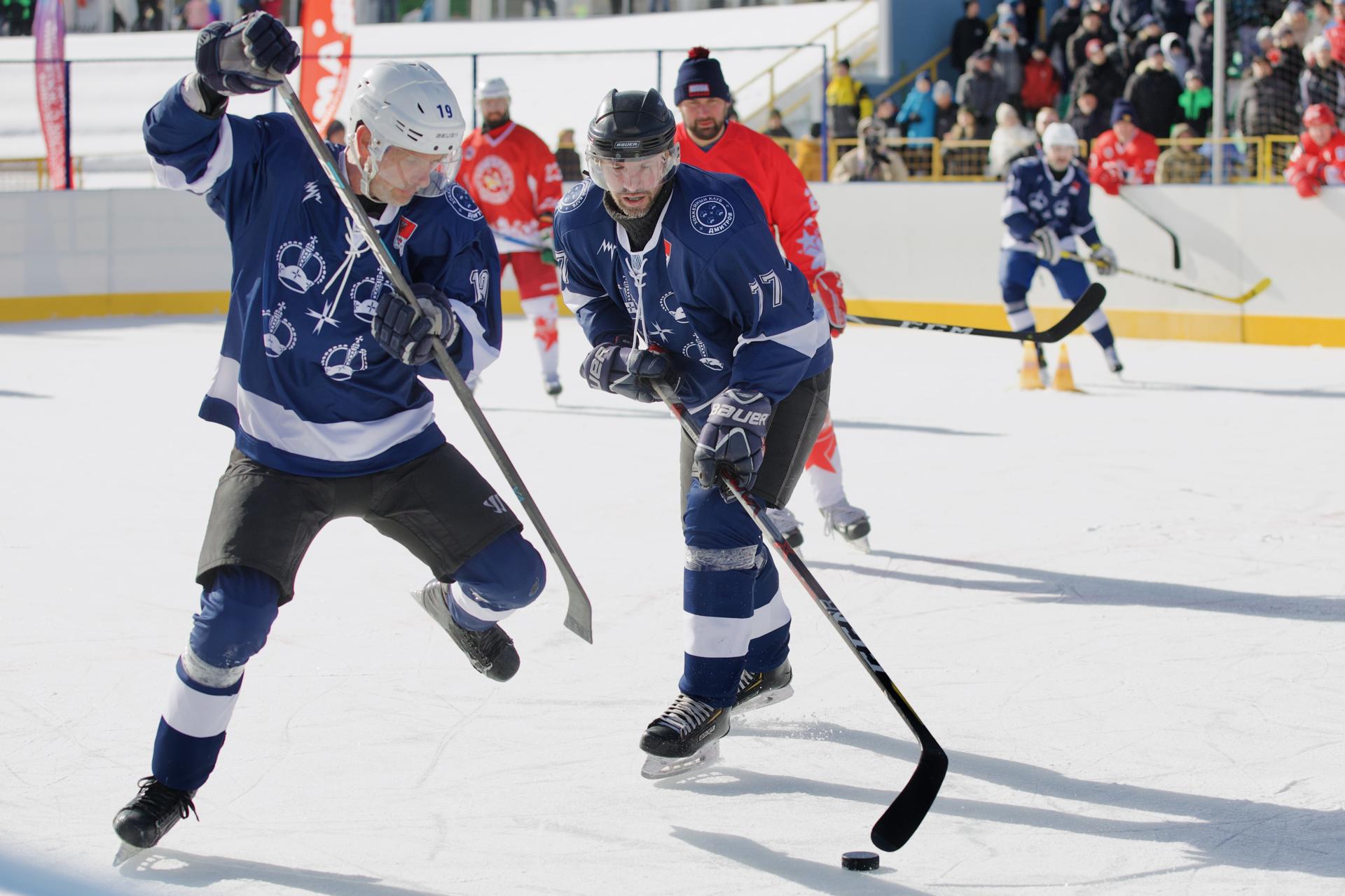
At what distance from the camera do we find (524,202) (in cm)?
737

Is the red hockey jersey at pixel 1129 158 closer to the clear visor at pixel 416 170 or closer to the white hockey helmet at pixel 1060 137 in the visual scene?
the white hockey helmet at pixel 1060 137

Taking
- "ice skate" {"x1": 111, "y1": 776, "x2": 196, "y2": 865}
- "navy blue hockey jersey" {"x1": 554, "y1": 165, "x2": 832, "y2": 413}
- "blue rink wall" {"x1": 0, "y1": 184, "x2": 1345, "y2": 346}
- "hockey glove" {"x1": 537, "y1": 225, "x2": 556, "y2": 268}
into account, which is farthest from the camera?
"blue rink wall" {"x1": 0, "y1": 184, "x2": 1345, "y2": 346}

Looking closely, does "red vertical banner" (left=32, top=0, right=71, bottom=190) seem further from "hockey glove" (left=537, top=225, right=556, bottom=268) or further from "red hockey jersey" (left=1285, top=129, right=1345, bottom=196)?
"red hockey jersey" (left=1285, top=129, right=1345, bottom=196)

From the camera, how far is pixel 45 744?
2.92m

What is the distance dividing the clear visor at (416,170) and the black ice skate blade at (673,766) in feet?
3.44

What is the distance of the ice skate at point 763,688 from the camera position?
10.2 ft

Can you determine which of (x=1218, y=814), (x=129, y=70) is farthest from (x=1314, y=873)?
(x=129, y=70)

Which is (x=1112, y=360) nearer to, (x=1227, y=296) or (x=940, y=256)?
(x=1227, y=296)

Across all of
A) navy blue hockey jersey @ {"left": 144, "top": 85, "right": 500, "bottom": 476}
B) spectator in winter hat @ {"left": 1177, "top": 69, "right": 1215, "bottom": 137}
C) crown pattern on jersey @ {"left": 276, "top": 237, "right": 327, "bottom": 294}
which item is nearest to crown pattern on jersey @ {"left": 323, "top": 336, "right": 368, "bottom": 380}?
navy blue hockey jersey @ {"left": 144, "top": 85, "right": 500, "bottom": 476}

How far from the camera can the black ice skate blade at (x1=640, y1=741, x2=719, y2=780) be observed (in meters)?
2.81

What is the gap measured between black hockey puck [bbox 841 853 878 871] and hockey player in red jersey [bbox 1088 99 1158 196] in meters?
7.75

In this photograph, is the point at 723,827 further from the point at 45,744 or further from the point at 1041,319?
the point at 1041,319

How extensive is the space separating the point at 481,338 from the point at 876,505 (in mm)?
2705

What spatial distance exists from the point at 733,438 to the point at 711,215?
39cm
